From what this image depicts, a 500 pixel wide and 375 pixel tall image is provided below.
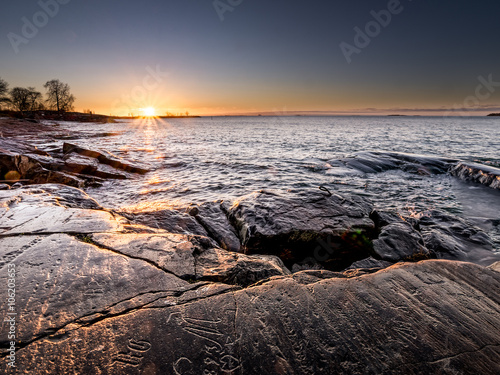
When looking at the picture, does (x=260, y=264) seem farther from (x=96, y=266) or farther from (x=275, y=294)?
(x=96, y=266)

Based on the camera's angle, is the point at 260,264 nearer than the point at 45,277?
No

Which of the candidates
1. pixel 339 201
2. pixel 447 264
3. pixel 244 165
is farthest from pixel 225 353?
pixel 244 165

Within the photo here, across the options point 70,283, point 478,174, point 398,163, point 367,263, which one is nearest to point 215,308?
point 70,283

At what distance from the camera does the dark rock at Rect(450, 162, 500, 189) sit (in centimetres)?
962

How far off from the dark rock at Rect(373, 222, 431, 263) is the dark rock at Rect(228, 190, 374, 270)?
257mm

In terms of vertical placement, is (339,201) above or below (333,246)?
above

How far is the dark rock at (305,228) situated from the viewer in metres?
4.58

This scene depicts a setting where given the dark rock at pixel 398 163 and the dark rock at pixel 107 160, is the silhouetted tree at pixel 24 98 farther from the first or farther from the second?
the dark rock at pixel 398 163

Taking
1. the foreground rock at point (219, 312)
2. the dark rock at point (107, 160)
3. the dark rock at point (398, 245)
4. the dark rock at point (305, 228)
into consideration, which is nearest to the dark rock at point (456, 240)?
the dark rock at point (398, 245)

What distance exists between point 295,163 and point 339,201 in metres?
9.32

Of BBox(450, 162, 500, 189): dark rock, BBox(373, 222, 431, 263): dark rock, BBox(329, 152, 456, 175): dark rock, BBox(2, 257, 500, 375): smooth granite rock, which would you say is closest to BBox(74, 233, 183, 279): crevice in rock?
BBox(2, 257, 500, 375): smooth granite rock

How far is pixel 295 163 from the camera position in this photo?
15227 millimetres

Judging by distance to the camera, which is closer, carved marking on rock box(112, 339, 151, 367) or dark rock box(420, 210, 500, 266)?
carved marking on rock box(112, 339, 151, 367)

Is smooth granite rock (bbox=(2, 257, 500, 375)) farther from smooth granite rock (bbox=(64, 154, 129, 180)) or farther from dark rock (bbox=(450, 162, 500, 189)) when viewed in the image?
dark rock (bbox=(450, 162, 500, 189))
